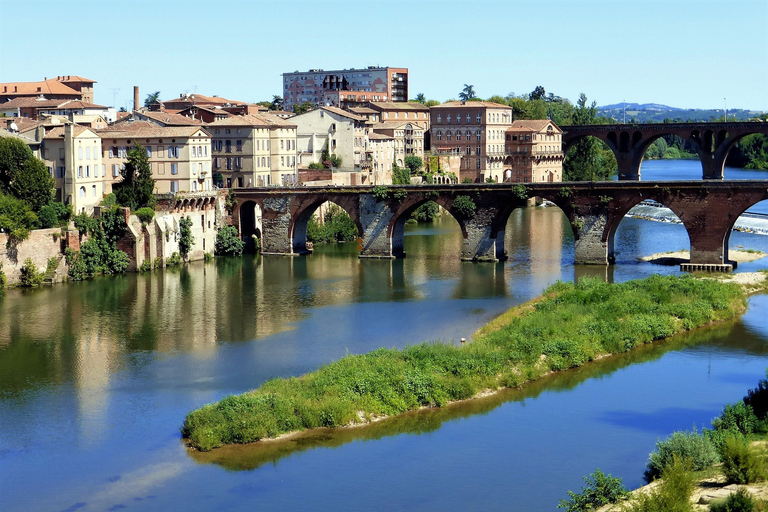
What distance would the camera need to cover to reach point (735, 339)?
5522cm

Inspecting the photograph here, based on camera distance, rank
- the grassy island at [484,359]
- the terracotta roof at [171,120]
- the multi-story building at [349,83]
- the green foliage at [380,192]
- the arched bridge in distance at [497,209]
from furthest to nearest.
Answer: the multi-story building at [349,83]
the terracotta roof at [171,120]
the green foliage at [380,192]
the arched bridge in distance at [497,209]
the grassy island at [484,359]

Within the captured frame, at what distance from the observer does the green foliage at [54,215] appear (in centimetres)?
7306

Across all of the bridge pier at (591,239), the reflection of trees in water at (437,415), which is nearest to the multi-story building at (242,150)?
the bridge pier at (591,239)

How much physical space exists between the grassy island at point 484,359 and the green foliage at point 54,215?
32.3 meters

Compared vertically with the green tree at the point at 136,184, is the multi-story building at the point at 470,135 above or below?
above

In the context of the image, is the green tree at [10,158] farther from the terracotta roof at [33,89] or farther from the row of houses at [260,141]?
the terracotta roof at [33,89]

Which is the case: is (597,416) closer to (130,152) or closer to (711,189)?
(711,189)

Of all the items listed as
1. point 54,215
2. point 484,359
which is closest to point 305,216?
point 54,215

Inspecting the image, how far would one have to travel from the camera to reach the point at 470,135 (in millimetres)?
135250

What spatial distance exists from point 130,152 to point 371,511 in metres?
51.4

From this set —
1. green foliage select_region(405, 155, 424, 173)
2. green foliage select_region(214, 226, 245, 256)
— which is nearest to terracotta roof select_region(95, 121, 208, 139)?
green foliage select_region(214, 226, 245, 256)

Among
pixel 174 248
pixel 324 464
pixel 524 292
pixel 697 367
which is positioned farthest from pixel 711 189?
pixel 324 464

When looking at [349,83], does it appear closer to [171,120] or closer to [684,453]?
[171,120]

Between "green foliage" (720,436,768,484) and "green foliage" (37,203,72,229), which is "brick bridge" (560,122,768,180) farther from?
"green foliage" (720,436,768,484)
